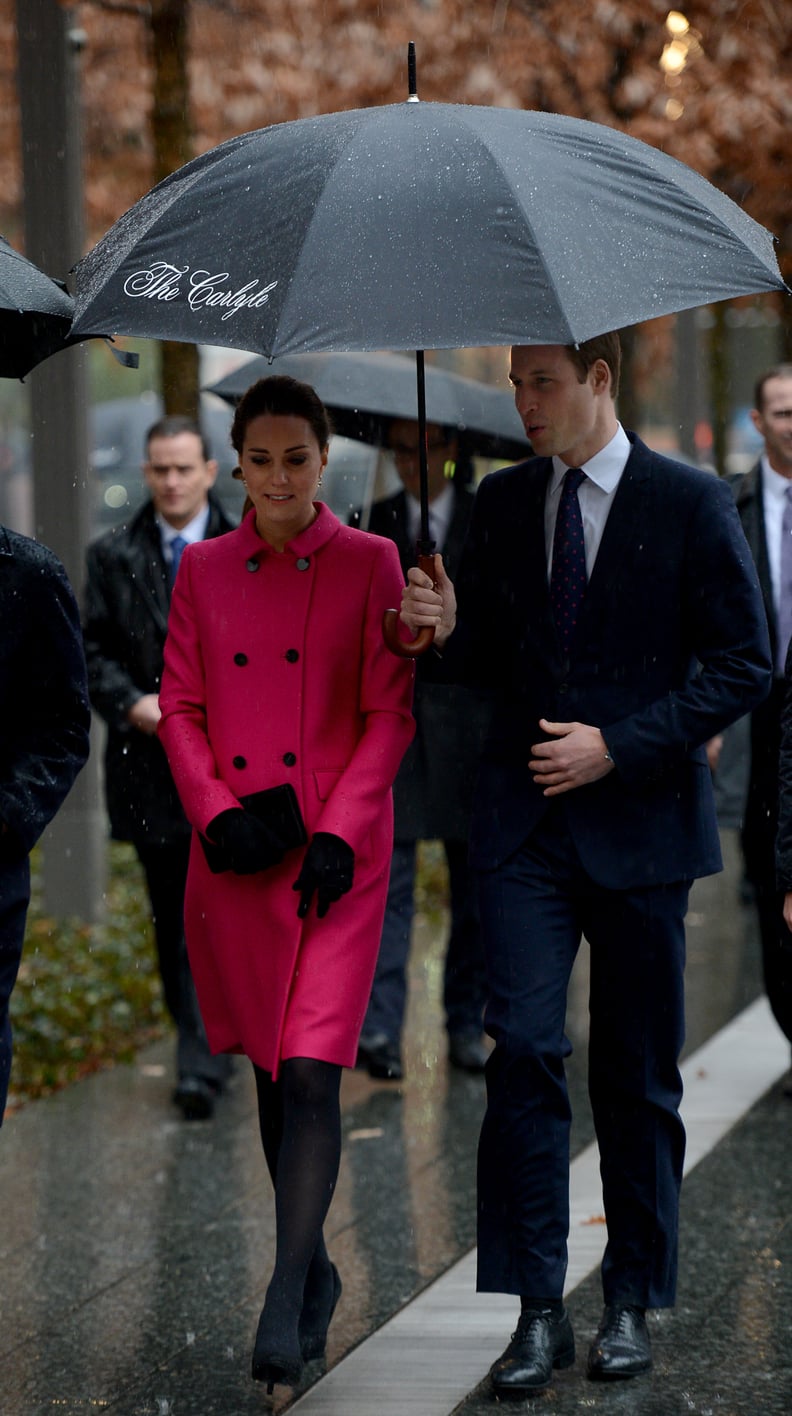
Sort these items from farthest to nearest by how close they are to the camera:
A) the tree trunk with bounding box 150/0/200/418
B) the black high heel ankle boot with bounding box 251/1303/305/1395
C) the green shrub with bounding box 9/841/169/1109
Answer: the tree trunk with bounding box 150/0/200/418 → the green shrub with bounding box 9/841/169/1109 → the black high heel ankle boot with bounding box 251/1303/305/1395

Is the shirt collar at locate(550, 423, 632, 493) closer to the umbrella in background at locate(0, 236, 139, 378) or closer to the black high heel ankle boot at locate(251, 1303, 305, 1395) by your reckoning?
the umbrella in background at locate(0, 236, 139, 378)

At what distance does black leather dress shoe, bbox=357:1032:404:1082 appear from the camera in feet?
24.3

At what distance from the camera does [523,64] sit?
13750mm

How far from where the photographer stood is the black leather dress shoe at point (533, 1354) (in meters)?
4.55

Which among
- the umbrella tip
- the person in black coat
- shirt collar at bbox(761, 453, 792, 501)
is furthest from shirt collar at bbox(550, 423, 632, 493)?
shirt collar at bbox(761, 453, 792, 501)

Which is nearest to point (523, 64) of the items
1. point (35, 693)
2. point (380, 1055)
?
point (380, 1055)

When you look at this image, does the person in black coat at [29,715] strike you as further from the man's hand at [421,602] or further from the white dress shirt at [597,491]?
the white dress shirt at [597,491]

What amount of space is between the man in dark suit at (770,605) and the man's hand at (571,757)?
6.55ft

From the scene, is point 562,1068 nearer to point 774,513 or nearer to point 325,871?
point 325,871

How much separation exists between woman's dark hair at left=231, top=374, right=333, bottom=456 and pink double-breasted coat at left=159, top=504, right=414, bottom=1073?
217mm

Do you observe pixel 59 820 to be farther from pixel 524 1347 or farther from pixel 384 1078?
pixel 524 1347

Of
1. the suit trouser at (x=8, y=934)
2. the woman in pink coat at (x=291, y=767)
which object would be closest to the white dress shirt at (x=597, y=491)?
the woman in pink coat at (x=291, y=767)

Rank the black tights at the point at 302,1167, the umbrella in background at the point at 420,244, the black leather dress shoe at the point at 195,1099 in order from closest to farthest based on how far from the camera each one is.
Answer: the umbrella in background at the point at 420,244
the black tights at the point at 302,1167
the black leather dress shoe at the point at 195,1099

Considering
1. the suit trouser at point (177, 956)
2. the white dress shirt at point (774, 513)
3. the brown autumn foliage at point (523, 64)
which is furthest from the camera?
the brown autumn foliage at point (523, 64)
